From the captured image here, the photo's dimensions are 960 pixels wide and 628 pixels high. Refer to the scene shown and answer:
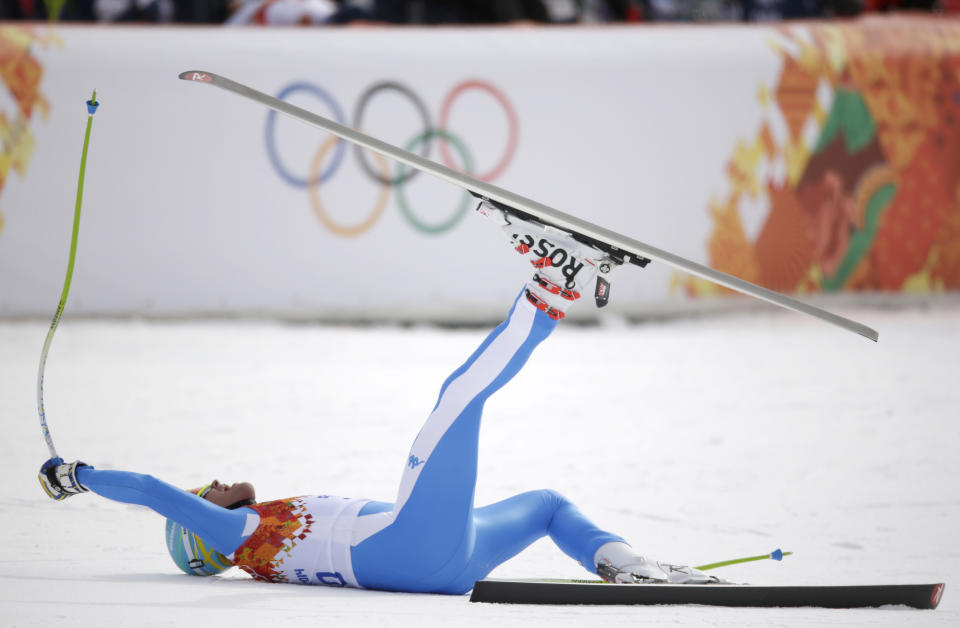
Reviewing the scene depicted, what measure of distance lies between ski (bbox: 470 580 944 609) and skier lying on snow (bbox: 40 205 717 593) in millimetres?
87

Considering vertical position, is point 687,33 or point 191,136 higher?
point 687,33

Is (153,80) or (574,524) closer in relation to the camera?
(574,524)

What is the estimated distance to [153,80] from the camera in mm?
7234

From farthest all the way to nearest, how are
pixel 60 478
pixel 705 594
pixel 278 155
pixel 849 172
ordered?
pixel 849 172 → pixel 278 155 → pixel 60 478 → pixel 705 594

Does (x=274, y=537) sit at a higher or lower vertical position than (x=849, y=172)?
lower

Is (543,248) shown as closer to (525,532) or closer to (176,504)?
(525,532)

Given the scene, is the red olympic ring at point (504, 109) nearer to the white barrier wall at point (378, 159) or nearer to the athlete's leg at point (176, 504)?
the white barrier wall at point (378, 159)

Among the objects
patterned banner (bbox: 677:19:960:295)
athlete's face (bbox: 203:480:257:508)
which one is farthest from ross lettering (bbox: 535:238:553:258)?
patterned banner (bbox: 677:19:960:295)

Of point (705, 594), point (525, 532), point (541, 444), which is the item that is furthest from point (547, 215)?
point (541, 444)

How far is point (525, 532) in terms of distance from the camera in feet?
9.27

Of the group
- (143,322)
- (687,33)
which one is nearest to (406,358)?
(143,322)

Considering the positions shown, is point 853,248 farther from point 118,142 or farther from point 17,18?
point 17,18

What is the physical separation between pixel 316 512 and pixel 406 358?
3.84 m

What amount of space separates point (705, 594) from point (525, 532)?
0.47 meters
